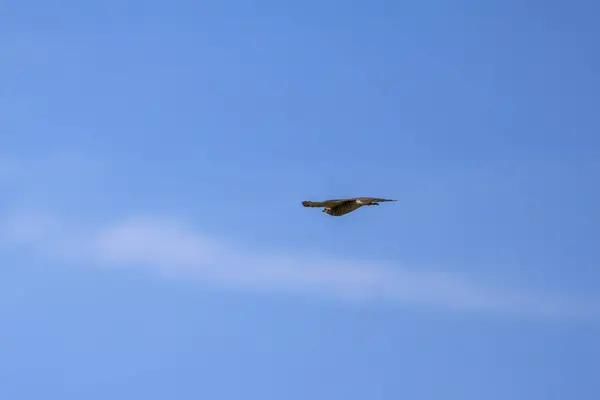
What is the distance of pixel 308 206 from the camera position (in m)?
131

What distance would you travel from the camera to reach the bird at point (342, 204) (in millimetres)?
131750

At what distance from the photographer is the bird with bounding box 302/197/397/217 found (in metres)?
132

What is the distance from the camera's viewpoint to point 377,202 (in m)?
134

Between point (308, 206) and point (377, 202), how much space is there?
936 cm

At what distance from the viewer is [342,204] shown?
13462 centimetres

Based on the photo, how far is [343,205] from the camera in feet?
443

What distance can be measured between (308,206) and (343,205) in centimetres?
591

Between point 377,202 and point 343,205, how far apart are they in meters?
4.63
